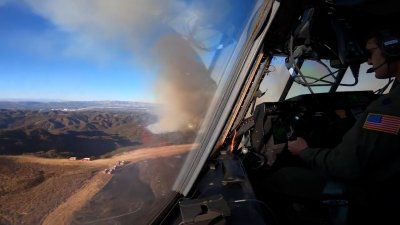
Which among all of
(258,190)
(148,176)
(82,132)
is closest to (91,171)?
(82,132)

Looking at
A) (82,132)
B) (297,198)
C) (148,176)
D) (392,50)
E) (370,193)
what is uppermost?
(392,50)

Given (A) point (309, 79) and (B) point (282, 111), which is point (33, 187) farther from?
(A) point (309, 79)

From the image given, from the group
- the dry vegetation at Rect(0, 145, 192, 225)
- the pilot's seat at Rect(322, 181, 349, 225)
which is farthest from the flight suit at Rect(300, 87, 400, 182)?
the dry vegetation at Rect(0, 145, 192, 225)

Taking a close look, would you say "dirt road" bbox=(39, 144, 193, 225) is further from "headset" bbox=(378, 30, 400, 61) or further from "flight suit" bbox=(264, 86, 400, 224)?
"headset" bbox=(378, 30, 400, 61)

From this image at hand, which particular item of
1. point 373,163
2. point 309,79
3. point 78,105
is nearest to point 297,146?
point 373,163

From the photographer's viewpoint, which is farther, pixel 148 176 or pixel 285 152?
pixel 285 152

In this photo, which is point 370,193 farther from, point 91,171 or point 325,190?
→ point 91,171

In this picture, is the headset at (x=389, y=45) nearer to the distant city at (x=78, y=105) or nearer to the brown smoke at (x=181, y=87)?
the brown smoke at (x=181, y=87)
